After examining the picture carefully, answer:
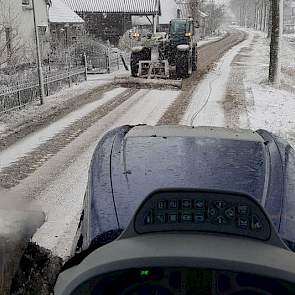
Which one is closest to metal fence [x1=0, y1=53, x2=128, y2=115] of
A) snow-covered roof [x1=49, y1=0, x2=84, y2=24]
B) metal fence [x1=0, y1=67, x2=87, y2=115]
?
metal fence [x1=0, y1=67, x2=87, y2=115]

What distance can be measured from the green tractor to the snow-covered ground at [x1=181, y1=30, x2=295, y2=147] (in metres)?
1.13

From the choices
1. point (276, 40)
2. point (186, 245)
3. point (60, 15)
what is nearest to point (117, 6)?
point (60, 15)

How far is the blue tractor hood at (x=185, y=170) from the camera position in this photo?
227 cm

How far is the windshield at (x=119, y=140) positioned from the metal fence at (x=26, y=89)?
5 cm

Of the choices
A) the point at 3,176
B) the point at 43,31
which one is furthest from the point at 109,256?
the point at 43,31

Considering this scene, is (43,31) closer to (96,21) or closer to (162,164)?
(96,21)

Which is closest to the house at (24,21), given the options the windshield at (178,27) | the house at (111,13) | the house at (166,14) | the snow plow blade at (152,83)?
the snow plow blade at (152,83)

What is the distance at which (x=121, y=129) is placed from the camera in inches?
145

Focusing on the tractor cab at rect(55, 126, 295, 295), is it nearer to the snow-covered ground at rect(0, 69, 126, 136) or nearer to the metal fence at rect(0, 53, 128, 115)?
the snow-covered ground at rect(0, 69, 126, 136)

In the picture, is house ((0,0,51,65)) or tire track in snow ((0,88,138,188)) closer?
tire track in snow ((0,88,138,188))

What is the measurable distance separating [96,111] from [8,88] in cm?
248

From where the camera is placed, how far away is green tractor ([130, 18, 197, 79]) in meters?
20.2

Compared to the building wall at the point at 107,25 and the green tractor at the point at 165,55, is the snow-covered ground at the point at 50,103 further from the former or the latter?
the building wall at the point at 107,25

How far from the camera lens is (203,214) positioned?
1.72 metres
